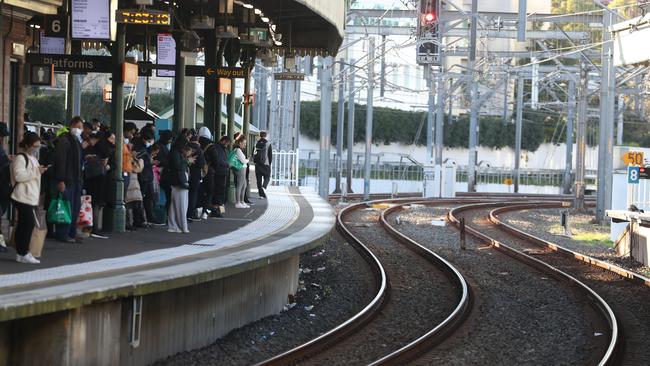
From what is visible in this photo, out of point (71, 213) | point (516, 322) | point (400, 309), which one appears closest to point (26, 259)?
point (71, 213)

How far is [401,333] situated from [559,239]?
15.6 m

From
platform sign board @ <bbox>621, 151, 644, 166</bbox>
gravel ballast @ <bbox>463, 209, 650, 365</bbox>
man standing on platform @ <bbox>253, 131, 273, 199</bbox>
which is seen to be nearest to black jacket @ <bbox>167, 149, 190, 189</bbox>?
gravel ballast @ <bbox>463, 209, 650, 365</bbox>

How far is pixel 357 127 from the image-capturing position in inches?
3179

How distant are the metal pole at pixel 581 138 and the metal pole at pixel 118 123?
84.2 feet

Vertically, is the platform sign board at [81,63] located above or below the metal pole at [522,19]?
below

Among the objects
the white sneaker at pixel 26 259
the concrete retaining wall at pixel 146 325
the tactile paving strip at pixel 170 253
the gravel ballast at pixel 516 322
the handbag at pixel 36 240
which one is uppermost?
the handbag at pixel 36 240

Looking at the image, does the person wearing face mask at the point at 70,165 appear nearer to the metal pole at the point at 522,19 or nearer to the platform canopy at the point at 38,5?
the platform canopy at the point at 38,5

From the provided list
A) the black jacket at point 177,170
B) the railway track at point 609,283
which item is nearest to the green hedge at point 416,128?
the railway track at point 609,283

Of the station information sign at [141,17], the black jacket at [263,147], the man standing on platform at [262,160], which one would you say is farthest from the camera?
the man standing on platform at [262,160]

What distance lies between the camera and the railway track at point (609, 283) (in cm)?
1236

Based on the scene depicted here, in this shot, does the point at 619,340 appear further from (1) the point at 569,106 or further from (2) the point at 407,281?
(1) the point at 569,106

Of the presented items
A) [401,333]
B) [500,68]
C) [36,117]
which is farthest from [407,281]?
[36,117]

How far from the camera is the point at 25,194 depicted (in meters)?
11.1

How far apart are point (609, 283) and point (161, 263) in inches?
374
